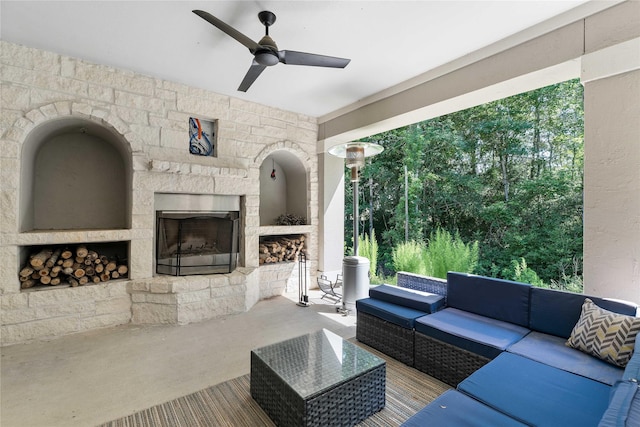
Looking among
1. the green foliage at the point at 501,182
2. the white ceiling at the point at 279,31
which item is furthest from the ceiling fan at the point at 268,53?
the green foliage at the point at 501,182

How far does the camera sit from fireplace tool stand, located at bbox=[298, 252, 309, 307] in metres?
4.13

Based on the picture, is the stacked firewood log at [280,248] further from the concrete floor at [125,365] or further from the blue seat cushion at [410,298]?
the blue seat cushion at [410,298]

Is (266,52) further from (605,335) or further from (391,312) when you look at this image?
(605,335)

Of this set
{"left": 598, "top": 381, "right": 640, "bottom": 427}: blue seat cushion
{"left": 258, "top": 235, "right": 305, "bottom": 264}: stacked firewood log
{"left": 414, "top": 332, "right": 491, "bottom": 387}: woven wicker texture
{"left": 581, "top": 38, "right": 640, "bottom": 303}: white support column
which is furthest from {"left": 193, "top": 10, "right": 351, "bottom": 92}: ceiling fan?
{"left": 258, "top": 235, "right": 305, "bottom": 264}: stacked firewood log

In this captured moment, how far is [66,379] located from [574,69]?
4.89 metres

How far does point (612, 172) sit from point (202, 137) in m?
4.29

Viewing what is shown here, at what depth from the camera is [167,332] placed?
316 cm

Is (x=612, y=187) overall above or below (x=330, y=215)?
above

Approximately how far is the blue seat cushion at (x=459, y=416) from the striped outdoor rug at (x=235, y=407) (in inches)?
22.2

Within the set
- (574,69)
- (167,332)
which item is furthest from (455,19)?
(167,332)

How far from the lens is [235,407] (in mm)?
1942

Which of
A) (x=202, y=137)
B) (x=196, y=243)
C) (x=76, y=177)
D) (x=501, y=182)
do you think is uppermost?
(x=202, y=137)

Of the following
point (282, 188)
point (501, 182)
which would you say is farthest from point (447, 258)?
point (282, 188)

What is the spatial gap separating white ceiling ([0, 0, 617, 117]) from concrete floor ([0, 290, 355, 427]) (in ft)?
9.67
